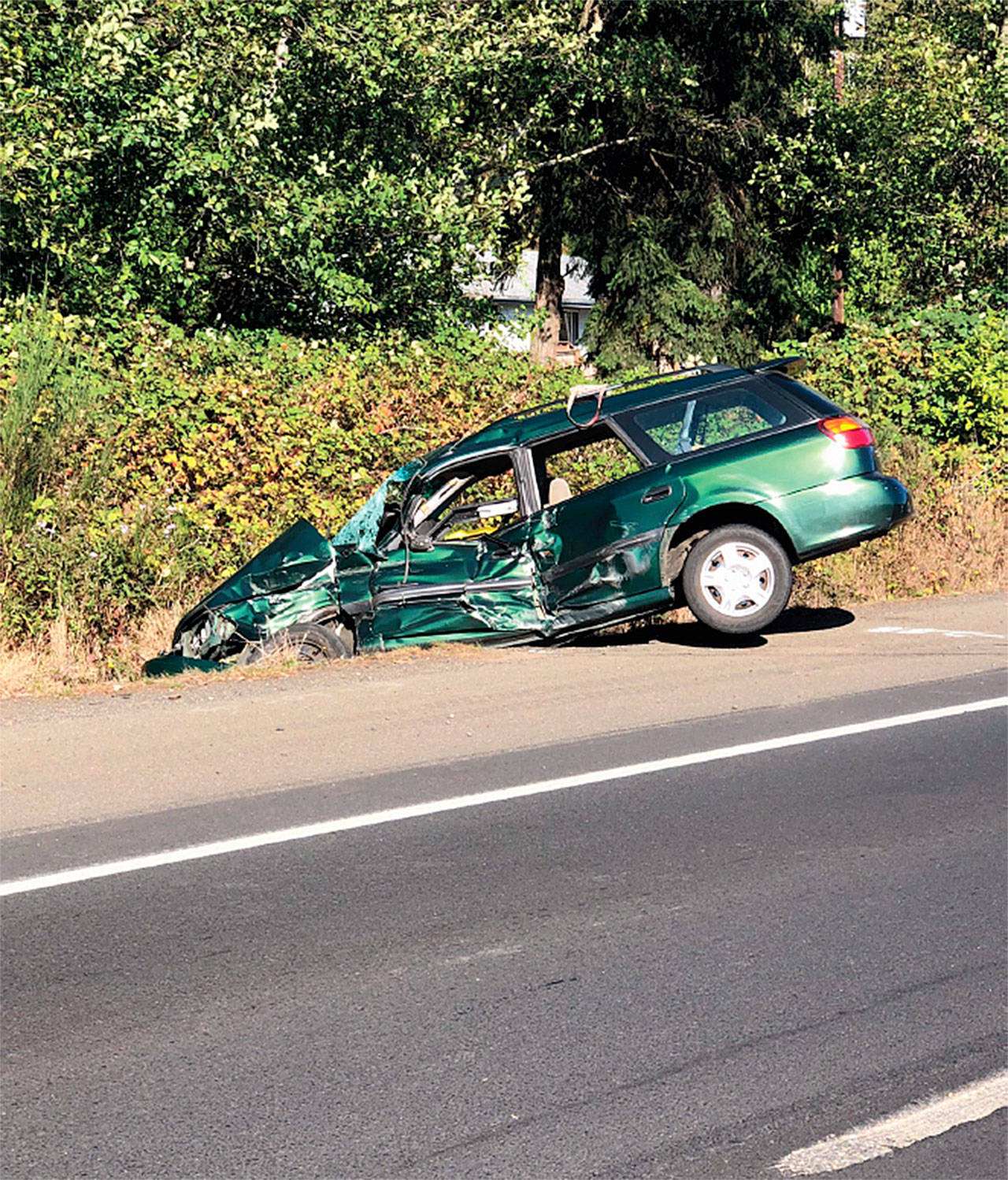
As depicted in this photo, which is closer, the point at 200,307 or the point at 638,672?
the point at 638,672

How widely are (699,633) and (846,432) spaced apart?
6.71 ft

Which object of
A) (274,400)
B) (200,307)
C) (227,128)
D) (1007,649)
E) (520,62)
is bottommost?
(1007,649)

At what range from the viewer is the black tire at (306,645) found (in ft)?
35.0

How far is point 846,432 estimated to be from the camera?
1085cm

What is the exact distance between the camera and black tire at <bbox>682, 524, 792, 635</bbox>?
35.4 feet

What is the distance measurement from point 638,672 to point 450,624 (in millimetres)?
1405

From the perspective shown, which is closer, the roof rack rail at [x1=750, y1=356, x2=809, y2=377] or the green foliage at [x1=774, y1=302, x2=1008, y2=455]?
the roof rack rail at [x1=750, y1=356, x2=809, y2=377]

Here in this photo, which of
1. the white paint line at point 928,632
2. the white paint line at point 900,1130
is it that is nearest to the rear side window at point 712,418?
the white paint line at point 928,632

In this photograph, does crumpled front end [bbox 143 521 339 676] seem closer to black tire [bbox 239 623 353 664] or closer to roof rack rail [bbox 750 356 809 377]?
black tire [bbox 239 623 353 664]

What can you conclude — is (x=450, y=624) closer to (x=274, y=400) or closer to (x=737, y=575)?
(x=737, y=575)

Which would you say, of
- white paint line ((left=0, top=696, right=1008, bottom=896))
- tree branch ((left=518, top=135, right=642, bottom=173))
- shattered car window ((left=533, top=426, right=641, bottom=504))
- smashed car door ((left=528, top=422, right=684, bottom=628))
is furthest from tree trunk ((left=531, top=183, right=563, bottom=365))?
white paint line ((left=0, top=696, right=1008, bottom=896))

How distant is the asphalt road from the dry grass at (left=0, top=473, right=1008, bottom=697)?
333cm

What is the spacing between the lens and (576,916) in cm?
565

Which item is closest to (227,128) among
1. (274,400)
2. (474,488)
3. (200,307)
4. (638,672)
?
(200,307)
